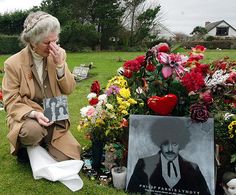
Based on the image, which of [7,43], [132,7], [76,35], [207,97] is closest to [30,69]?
[207,97]

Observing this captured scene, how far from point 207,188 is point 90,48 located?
27.6 m

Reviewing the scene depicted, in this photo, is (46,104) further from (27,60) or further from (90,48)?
(90,48)

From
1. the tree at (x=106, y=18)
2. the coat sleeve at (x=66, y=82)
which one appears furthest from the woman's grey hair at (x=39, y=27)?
the tree at (x=106, y=18)

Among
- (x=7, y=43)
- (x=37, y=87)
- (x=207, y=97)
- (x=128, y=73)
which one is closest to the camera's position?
(x=207, y=97)

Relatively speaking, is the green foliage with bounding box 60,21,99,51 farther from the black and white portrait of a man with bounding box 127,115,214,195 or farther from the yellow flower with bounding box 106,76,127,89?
the black and white portrait of a man with bounding box 127,115,214,195

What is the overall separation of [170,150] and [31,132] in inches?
46.3

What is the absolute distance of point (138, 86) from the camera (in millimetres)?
3723

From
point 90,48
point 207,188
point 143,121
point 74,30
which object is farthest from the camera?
point 90,48

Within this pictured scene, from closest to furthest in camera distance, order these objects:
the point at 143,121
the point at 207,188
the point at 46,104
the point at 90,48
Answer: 1. the point at 207,188
2. the point at 143,121
3. the point at 46,104
4. the point at 90,48

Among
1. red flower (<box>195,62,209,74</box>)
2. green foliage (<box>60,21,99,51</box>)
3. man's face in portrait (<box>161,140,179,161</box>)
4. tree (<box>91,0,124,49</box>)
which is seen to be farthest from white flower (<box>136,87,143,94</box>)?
tree (<box>91,0,124,49</box>)

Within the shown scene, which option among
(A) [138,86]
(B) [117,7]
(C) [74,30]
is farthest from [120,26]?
(A) [138,86]

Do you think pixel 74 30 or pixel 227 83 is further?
pixel 74 30

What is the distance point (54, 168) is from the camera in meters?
3.37

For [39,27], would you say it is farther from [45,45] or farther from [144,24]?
[144,24]
